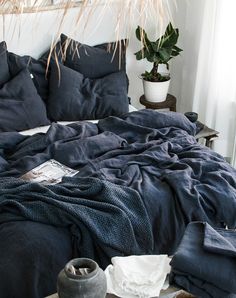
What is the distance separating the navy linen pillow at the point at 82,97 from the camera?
2.88 meters

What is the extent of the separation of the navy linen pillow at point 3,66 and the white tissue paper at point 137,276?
5.57ft

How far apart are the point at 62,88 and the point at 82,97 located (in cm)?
14

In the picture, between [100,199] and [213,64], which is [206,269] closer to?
[100,199]

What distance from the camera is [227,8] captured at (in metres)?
2.88

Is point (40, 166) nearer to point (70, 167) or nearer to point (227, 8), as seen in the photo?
point (70, 167)

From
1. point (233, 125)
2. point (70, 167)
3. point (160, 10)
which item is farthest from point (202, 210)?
point (233, 125)

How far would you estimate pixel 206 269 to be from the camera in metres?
1.32

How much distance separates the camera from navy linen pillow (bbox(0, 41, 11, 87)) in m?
2.79

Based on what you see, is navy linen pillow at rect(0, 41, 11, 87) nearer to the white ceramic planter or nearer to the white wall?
the white wall

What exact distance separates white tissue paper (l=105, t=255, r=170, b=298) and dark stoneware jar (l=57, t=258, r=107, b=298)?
0.44 ft

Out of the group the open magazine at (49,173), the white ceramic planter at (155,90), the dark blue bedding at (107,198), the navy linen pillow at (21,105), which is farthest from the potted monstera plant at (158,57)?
the open magazine at (49,173)

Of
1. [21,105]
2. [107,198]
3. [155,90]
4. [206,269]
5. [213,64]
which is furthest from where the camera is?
[155,90]

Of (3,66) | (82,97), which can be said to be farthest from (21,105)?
(82,97)

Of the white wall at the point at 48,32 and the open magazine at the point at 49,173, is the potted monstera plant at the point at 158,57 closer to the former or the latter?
the white wall at the point at 48,32
